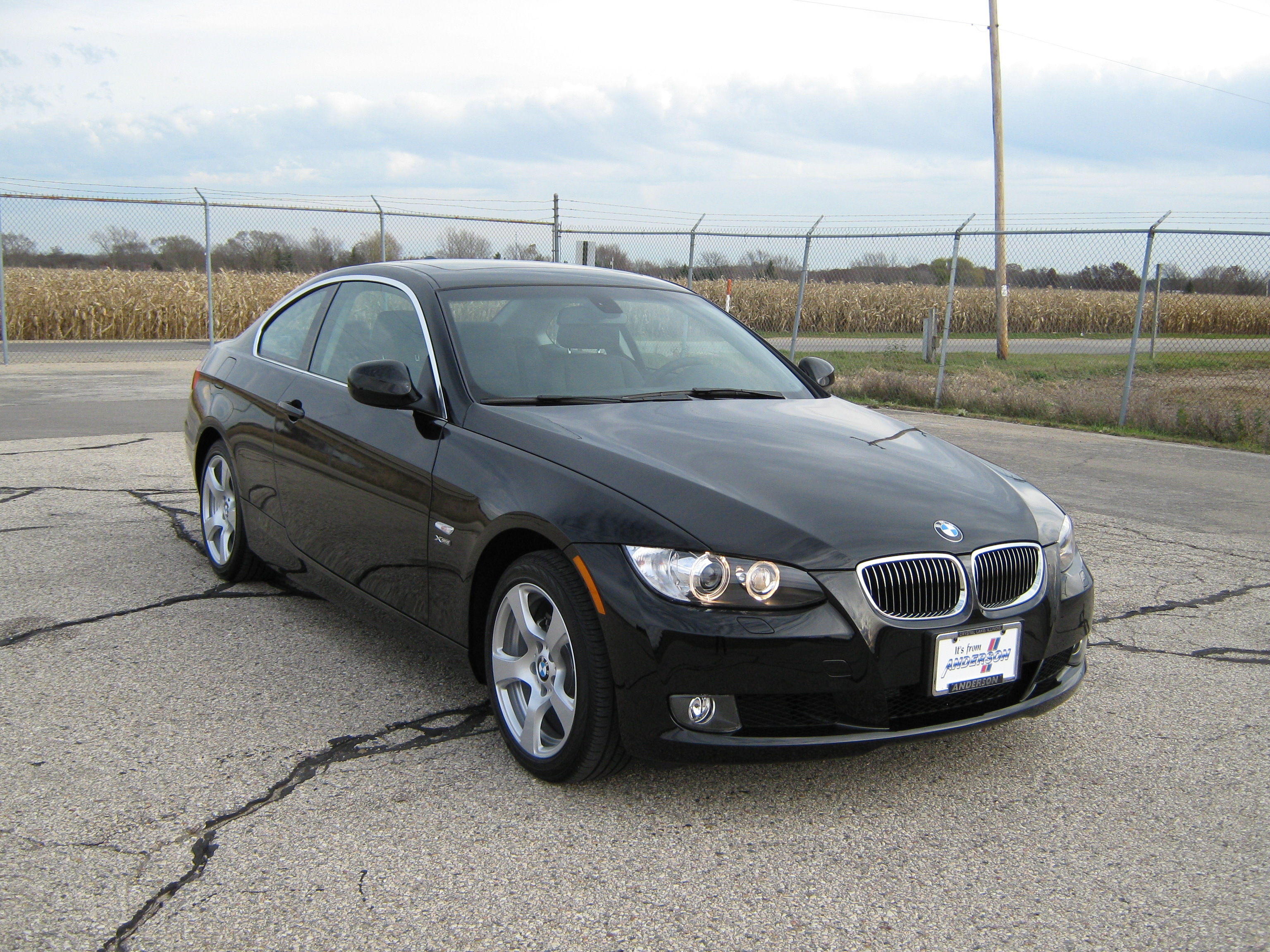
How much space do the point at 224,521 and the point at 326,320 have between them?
1.20 metres

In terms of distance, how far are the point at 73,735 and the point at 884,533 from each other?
8.49ft

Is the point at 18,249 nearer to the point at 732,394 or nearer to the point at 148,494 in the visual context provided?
the point at 148,494

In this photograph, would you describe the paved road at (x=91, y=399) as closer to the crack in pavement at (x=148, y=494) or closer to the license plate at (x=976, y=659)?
the crack in pavement at (x=148, y=494)

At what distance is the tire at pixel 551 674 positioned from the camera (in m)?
2.82

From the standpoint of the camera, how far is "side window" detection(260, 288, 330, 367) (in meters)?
4.60

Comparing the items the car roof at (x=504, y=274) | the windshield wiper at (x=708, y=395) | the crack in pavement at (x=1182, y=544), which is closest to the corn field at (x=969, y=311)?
the crack in pavement at (x=1182, y=544)

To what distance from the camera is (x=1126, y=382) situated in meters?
11.4

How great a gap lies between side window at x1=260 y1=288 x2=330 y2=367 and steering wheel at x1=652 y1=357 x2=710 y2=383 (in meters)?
1.56

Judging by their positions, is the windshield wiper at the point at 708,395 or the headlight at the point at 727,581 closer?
the headlight at the point at 727,581

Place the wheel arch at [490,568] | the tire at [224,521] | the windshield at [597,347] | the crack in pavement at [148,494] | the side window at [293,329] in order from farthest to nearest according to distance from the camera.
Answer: the crack in pavement at [148,494] → the tire at [224,521] → the side window at [293,329] → the windshield at [597,347] → the wheel arch at [490,568]

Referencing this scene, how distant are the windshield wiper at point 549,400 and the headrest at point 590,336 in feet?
1.10

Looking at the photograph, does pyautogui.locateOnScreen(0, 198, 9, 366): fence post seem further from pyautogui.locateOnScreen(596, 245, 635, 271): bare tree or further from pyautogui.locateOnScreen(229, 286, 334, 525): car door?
pyautogui.locateOnScreen(229, 286, 334, 525): car door

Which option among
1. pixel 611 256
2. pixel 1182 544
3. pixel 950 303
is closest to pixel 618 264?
pixel 611 256

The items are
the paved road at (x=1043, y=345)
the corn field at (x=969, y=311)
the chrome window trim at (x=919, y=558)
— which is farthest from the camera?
the corn field at (x=969, y=311)
